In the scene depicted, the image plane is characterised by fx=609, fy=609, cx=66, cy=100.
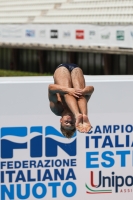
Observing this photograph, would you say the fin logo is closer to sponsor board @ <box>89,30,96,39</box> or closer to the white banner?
the white banner

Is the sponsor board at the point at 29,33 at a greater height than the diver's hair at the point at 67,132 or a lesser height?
greater

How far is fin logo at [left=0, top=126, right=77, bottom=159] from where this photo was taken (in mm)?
7324

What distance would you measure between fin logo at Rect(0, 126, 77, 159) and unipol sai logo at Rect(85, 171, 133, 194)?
515 millimetres

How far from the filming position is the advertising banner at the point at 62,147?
288 inches

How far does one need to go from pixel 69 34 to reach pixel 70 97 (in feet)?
76.6

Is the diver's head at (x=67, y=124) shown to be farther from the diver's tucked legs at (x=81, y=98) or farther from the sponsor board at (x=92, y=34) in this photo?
the sponsor board at (x=92, y=34)

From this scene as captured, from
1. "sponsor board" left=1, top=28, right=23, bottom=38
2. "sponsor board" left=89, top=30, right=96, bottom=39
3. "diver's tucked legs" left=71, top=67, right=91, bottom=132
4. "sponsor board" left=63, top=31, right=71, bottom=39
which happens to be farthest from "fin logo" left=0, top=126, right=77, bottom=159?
"sponsor board" left=1, top=28, right=23, bottom=38

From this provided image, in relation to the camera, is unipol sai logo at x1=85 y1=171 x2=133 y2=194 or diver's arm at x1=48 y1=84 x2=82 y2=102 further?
unipol sai logo at x1=85 y1=171 x2=133 y2=194

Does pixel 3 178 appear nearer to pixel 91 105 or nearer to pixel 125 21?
pixel 91 105

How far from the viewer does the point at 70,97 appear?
6766mm

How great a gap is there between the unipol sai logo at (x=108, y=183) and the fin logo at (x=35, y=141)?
0.52m

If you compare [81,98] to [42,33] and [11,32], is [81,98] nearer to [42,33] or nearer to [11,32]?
[42,33]

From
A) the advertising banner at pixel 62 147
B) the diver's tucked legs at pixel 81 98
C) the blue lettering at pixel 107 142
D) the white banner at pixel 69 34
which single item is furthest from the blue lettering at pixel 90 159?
the white banner at pixel 69 34

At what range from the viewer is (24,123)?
7344 mm
